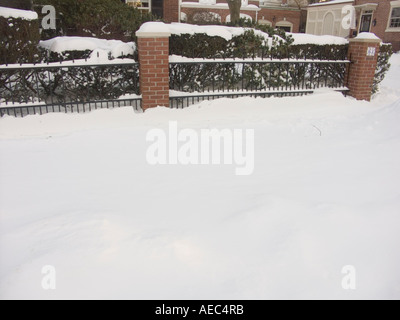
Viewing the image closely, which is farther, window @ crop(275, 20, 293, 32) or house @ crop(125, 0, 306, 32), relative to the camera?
window @ crop(275, 20, 293, 32)

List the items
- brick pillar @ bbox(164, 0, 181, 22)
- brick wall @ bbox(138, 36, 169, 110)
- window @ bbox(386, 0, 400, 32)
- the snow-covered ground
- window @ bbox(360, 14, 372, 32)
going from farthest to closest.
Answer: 1. window @ bbox(360, 14, 372, 32)
2. window @ bbox(386, 0, 400, 32)
3. brick pillar @ bbox(164, 0, 181, 22)
4. brick wall @ bbox(138, 36, 169, 110)
5. the snow-covered ground

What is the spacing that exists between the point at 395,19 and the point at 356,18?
4.01 m

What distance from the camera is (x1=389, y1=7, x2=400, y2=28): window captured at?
22.2 meters

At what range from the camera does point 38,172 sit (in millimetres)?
3805

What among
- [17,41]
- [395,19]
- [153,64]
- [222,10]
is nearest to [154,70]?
[153,64]

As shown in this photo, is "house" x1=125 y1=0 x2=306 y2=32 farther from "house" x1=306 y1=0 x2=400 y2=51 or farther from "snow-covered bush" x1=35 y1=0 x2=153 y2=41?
"snow-covered bush" x1=35 y1=0 x2=153 y2=41

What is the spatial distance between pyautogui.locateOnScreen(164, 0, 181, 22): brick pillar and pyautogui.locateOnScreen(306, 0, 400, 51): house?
552 inches

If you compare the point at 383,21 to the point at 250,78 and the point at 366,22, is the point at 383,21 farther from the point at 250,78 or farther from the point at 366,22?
the point at 250,78

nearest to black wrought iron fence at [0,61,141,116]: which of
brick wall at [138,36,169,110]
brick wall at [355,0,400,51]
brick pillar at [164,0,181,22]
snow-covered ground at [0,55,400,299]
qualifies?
brick wall at [138,36,169,110]

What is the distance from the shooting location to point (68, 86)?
579 centimetres

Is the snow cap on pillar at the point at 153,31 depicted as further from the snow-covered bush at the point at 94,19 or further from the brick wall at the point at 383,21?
the brick wall at the point at 383,21

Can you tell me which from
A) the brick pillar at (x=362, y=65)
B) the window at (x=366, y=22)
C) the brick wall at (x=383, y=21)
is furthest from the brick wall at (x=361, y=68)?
the window at (x=366, y=22)

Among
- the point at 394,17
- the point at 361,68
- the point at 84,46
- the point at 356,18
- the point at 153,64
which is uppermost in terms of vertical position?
the point at 356,18
